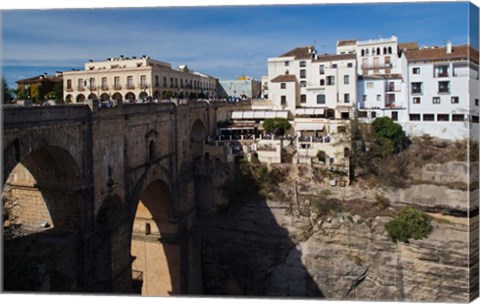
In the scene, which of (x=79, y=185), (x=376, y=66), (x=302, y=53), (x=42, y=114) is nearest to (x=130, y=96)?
(x=302, y=53)

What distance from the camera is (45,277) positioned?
856 cm

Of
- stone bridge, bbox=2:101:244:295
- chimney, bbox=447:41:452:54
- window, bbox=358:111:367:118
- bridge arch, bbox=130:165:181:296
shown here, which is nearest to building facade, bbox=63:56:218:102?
bridge arch, bbox=130:165:181:296

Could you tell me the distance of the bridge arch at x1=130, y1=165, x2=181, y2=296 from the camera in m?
15.2

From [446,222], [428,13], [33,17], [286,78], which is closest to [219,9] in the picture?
[33,17]

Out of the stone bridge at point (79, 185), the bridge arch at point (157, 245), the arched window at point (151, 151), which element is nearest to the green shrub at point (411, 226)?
the bridge arch at point (157, 245)

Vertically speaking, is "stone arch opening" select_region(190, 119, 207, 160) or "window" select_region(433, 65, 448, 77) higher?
"window" select_region(433, 65, 448, 77)

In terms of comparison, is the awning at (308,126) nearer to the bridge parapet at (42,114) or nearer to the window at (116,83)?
the window at (116,83)

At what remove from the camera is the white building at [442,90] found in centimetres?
1191

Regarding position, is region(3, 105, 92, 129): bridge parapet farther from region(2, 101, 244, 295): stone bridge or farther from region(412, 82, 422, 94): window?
region(412, 82, 422, 94): window

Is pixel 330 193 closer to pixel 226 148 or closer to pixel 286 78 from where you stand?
pixel 226 148

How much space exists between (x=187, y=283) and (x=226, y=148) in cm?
511

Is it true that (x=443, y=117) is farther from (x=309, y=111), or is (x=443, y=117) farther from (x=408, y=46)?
(x=408, y=46)

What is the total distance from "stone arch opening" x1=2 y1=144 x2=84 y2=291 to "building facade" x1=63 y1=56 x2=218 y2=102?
11.5 metres

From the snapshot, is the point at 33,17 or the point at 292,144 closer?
the point at 33,17
